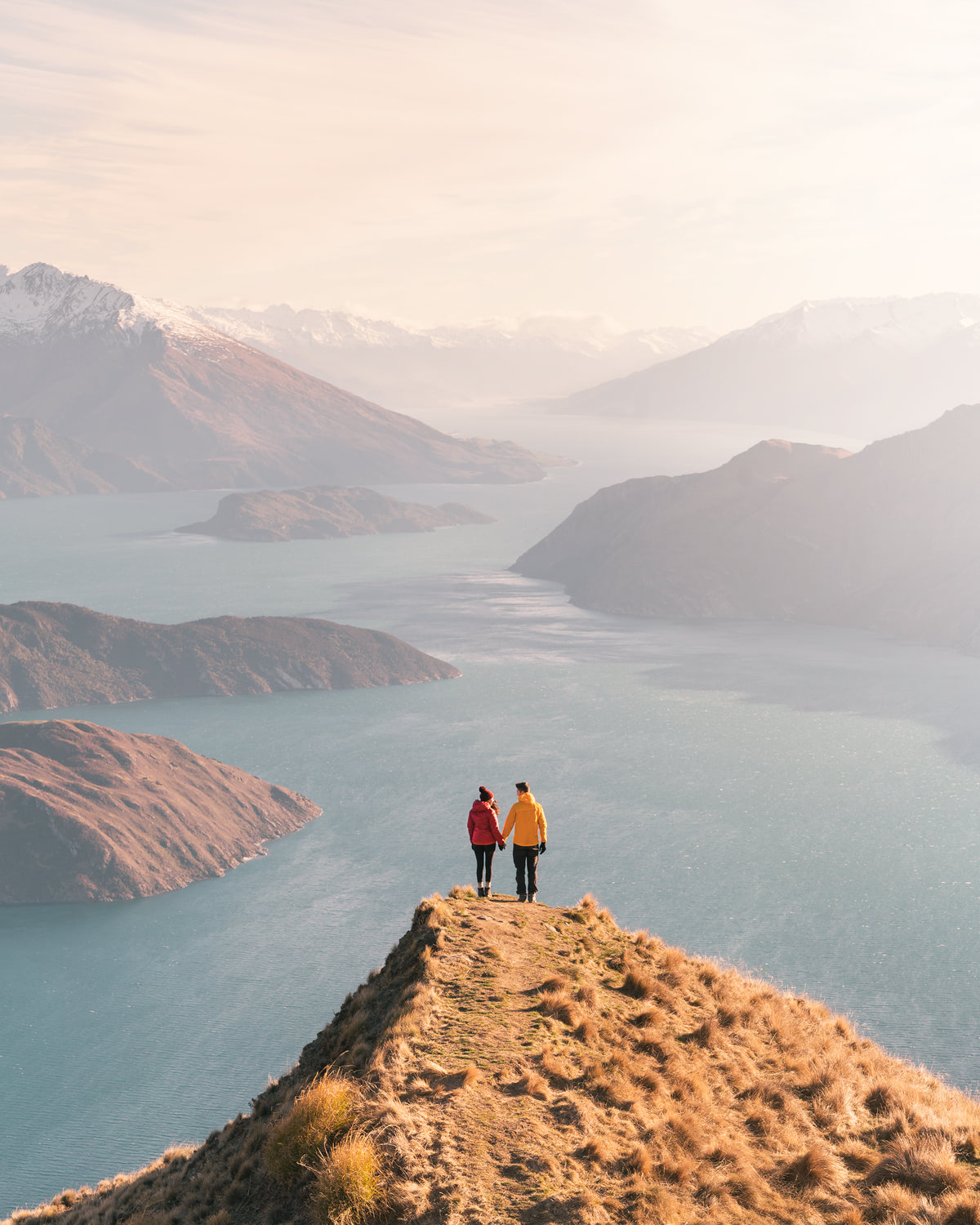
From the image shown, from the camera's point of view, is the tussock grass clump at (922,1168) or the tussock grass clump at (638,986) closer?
the tussock grass clump at (922,1168)

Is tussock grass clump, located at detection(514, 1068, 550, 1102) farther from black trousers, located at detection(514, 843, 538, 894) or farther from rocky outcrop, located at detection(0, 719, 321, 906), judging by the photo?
rocky outcrop, located at detection(0, 719, 321, 906)

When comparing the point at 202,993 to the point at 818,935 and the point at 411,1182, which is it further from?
the point at 411,1182

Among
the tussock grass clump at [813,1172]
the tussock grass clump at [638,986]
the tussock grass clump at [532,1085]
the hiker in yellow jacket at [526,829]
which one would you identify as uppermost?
the hiker in yellow jacket at [526,829]

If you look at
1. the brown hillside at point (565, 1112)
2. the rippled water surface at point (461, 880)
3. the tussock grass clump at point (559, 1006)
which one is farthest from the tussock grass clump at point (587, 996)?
the rippled water surface at point (461, 880)

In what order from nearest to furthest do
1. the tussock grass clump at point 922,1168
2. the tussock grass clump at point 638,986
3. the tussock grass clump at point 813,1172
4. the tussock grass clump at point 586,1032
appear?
1. the tussock grass clump at point 922,1168
2. the tussock grass clump at point 813,1172
3. the tussock grass clump at point 586,1032
4. the tussock grass clump at point 638,986

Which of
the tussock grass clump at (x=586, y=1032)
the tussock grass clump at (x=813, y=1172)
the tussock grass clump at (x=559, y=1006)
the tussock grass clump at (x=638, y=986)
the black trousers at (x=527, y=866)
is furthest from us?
the black trousers at (x=527, y=866)

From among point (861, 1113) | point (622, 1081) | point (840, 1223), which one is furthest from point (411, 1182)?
point (861, 1113)

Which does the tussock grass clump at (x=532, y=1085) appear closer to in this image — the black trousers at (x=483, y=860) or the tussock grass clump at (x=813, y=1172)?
the tussock grass clump at (x=813, y=1172)
